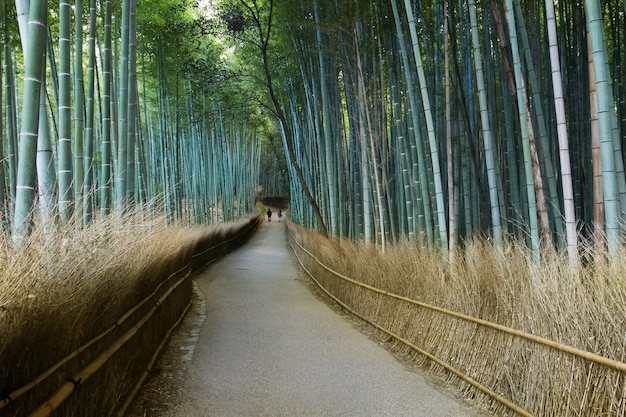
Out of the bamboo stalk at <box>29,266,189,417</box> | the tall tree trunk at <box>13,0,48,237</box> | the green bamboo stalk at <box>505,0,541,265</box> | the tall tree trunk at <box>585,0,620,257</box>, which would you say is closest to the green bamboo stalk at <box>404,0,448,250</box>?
the green bamboo stalk at <box>505,0,541,265</box>

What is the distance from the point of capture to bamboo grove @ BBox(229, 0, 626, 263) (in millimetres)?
3035

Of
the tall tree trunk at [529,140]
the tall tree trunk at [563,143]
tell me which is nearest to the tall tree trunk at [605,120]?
the tall tree trunk at [563,143]

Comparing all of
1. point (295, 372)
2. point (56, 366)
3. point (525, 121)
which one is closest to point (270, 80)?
point (525, 121)

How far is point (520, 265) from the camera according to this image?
2.75 metres

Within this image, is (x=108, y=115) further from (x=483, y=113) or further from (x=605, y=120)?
(x=605, y=120)

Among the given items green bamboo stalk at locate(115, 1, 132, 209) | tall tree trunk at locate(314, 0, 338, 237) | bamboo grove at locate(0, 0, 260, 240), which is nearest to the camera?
bamboo grove at locate(0, 0, 260, 240)

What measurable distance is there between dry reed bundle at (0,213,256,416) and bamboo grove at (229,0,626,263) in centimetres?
223

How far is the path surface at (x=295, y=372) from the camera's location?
262cm

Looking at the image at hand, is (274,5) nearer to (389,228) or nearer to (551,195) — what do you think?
(389,228)

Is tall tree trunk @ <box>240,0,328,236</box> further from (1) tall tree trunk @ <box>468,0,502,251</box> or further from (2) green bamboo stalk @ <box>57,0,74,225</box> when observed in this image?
(2) green bamboo stalk @ <box>57,0,74,225</box>

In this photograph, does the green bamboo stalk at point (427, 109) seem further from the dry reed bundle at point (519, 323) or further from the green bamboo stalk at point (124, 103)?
the green bamboo stalk at point (124, 103)

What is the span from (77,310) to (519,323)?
6.34 ft

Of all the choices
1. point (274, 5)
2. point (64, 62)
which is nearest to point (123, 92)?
point (64, 62)

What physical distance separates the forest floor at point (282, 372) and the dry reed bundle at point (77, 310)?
26 centimetres
